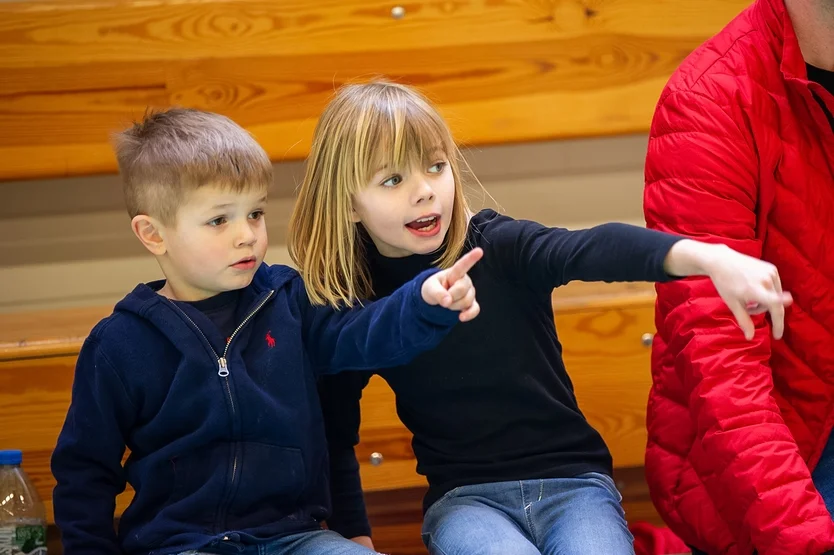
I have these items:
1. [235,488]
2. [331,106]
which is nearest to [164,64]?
[331,106]

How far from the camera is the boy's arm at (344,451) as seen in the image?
1425mm

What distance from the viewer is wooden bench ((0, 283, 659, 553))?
5.32ft

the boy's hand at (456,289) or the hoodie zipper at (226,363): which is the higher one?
the boy's hand at (456,289)

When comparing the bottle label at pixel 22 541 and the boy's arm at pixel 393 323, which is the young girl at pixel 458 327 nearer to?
the boy's arm at pixel 393 323

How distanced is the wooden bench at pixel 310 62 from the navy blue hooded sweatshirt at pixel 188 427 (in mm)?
582

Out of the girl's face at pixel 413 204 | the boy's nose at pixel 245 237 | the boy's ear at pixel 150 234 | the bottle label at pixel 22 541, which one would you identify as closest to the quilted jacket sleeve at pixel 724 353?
the girl's face at pixel 413 204

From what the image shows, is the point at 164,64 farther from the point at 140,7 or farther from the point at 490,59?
the point at 490,59

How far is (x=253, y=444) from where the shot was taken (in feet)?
4.11

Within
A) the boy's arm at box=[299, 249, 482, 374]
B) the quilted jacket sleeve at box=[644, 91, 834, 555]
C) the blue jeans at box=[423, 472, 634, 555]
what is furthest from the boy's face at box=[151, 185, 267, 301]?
the quilted jacket sleeve at box=[644, 91, 834, 555]

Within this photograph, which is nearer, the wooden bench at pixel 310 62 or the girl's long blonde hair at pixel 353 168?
the girl's long blonde hair at pixel 353 168

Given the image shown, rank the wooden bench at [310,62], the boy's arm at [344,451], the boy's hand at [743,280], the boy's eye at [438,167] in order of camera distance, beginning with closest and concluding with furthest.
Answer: the boy's hand at [743,280] < the boy's eye at [438,167] < the boy's arm at [344,451] < the wooden bench at [310,62]

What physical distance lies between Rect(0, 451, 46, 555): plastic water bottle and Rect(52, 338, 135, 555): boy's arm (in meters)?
0.27

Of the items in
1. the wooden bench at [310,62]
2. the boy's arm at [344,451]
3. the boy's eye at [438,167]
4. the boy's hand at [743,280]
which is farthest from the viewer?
the wooden bench at [310,62]

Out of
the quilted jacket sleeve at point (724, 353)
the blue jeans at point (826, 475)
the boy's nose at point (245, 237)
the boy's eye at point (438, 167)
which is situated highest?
the boy's eye at point (438, 167)
